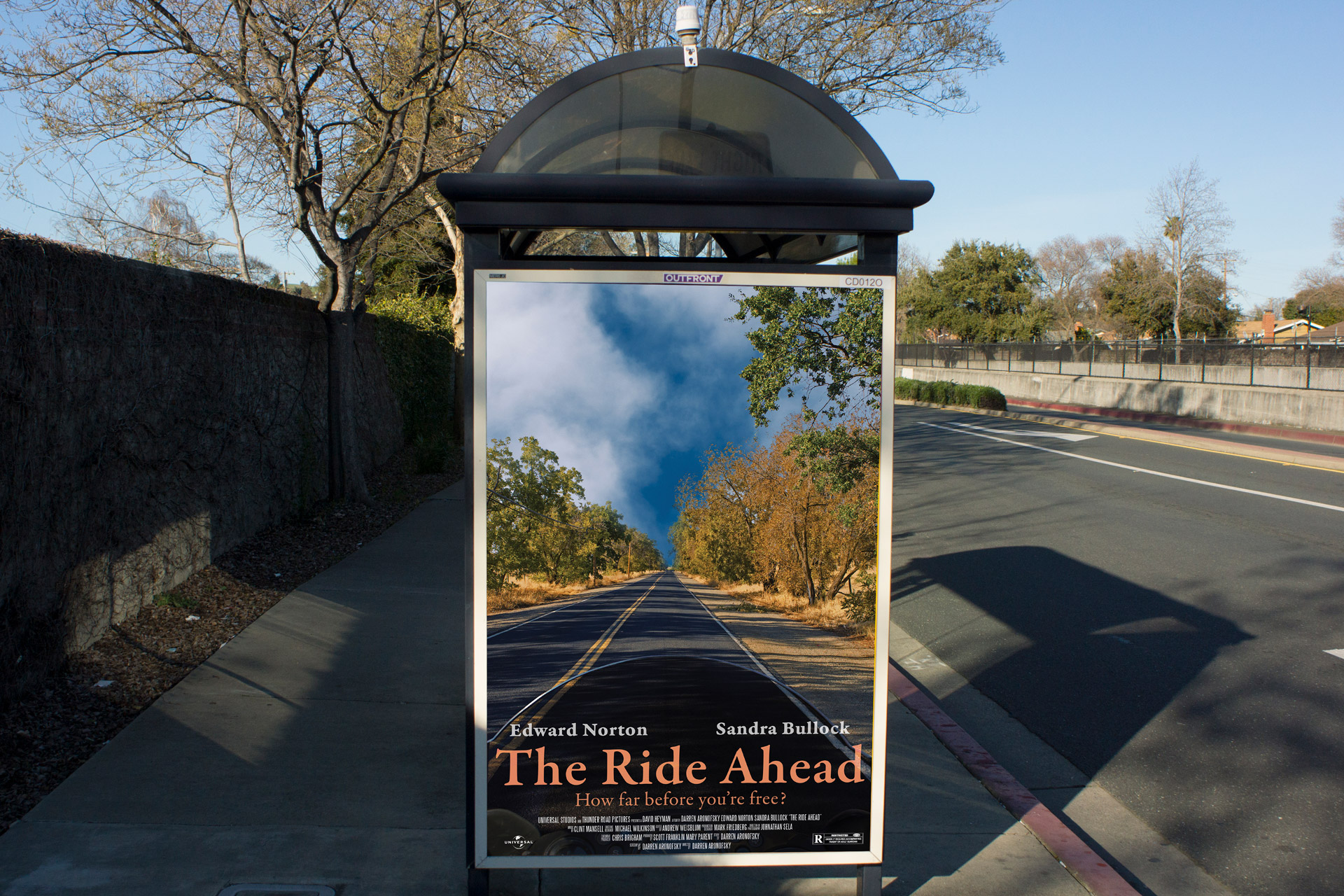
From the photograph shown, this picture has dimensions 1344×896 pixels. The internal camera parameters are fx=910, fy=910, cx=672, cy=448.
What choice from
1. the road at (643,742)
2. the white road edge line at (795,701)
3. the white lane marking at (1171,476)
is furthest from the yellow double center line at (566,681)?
the white lane marking at (1171,476)

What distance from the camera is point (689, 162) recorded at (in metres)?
3.74

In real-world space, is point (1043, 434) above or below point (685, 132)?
below

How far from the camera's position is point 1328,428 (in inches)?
956

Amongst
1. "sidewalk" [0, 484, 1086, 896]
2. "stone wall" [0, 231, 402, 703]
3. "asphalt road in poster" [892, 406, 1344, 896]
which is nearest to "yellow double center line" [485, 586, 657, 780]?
"sidewalk" [0, 484, 1086, 896]

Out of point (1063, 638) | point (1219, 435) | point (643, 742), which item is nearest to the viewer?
point (643, 742)

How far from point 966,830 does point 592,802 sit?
6.00ft

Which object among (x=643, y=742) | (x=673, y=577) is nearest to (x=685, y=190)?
(x=673, y=577)

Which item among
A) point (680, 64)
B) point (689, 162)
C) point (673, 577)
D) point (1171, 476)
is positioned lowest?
point (1171, 476)

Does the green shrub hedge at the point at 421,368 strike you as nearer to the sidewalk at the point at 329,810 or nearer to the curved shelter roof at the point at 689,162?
the sidewalk at the point at 329,810

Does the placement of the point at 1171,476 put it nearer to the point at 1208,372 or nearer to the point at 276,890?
the point at 276,890

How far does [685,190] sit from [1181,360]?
115 ft

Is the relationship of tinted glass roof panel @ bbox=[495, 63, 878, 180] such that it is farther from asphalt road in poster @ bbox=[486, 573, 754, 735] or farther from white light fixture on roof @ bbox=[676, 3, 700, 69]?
asphalt road in poster @ bbox=[486, 573, 754, 735]

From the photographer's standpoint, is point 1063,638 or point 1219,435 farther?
point 1219,435

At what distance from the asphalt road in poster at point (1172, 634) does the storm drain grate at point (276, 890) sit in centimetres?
365
